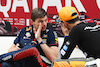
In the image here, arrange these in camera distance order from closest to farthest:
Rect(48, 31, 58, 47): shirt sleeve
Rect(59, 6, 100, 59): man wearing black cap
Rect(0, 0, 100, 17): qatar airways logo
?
1. Rect(59, 6, 100, 59): man wearing black cap
2. Rect(48, 31, 58, 47): shirt sleeve
3. Rect(0, 0, 100, 17): qatar airways logo

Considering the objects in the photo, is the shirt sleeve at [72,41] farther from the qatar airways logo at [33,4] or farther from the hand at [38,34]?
the qatar airways logo at [33,4]

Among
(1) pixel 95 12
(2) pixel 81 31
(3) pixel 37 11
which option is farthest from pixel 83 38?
(1) pixel 95 12

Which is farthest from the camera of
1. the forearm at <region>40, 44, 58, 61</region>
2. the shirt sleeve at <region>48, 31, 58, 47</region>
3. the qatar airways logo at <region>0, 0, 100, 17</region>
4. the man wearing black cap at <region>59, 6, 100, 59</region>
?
the qatar airways logo at <region>0, 0, 100, 17</region>

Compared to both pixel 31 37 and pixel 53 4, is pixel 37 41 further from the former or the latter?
pixel 53 4

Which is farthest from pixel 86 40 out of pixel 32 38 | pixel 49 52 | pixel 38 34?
pixel 32 38

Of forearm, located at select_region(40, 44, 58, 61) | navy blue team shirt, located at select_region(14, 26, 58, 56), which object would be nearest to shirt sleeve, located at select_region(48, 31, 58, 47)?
navy blue team shirt, located at select_region(14, 26, 58, 56)

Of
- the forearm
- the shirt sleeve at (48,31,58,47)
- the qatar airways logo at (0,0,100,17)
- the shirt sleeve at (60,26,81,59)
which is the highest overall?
the qatar airways logo at (0,0,100,17)

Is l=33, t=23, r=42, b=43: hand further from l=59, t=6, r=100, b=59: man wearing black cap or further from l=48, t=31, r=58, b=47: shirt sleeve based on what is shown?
l=59, t=6, r=100, b=59: man wearing black cap

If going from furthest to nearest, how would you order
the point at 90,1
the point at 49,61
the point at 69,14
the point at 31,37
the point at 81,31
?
1. the point at 90,1
2. the point at 31,37
3. the point at 49,61
4. the point at 69,14
5. the point at 81,31

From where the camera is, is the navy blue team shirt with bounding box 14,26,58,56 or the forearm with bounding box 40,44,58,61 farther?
the navy blue team shirt with bounding box 14,26,58,56

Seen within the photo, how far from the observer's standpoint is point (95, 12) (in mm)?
2408

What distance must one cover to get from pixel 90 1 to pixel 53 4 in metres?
0.66

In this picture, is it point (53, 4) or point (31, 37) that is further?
point (53, 4)

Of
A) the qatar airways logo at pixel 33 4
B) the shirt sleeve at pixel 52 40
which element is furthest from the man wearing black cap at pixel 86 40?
the qatar airways logo at pixel 33 4
